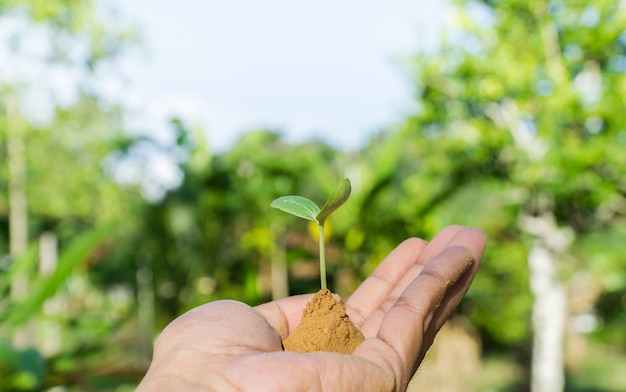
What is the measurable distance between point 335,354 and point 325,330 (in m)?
0.09

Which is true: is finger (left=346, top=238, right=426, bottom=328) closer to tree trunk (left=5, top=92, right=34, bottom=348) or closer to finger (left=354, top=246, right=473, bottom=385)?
finger (left=354, top=246, right=473, bottom=385)

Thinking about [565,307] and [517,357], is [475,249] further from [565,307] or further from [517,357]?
[517,357]

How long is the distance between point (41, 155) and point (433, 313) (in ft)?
19.9

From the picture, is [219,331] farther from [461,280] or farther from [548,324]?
[548,324]

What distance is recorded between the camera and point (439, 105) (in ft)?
20.1

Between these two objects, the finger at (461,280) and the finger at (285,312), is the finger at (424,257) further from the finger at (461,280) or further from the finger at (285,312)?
the finger at (285,312)

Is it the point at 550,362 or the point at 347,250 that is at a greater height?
the point at 347,250

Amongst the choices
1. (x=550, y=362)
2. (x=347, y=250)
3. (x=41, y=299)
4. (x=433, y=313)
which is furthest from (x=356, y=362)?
(x=550, y=362)

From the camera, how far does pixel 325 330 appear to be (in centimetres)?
108

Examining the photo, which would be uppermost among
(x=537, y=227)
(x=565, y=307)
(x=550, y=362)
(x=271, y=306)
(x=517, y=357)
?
(x=271, y=306)

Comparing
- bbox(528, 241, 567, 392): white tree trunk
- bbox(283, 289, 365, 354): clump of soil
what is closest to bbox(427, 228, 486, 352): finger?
bbox(283, 289, 365, 354): clump of soil

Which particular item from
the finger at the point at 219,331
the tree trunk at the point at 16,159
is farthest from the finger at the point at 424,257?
the tree trunk at the point at 16,159

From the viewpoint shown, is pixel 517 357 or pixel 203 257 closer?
→ pixel 203 257

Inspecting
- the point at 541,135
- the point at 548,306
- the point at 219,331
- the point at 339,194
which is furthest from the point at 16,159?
the point at 339,194
